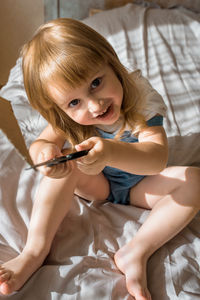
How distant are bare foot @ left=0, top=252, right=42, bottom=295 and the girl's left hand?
270 mm

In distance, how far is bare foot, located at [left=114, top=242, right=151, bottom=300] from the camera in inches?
27.2

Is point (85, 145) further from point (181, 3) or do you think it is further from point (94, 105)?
point (181, 3)

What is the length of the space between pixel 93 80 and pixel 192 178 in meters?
0.36

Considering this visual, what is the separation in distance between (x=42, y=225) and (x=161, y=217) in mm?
300

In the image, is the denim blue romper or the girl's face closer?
the girl's face

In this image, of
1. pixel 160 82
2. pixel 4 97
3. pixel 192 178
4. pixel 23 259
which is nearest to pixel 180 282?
pixel 192 178

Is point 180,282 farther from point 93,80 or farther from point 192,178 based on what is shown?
point 93,80

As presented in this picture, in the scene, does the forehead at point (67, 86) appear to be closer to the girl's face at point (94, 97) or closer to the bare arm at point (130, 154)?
the girl's face at point (94, 97)

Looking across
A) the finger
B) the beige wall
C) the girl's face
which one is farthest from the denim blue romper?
the beige wall

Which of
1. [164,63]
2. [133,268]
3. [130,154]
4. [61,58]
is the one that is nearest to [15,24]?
[164,63]

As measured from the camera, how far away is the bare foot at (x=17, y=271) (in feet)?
Answer: 2.23

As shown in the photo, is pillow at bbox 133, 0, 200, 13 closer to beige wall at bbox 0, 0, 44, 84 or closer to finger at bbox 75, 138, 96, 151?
beige wall at bbox 0, 0, 44, 84

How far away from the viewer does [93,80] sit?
0.71 m

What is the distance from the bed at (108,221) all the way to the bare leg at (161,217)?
3 cm
